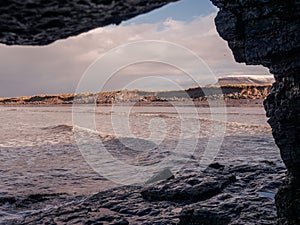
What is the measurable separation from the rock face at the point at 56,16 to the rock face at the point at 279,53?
5.21ft

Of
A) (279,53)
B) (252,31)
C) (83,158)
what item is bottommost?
(83,158)

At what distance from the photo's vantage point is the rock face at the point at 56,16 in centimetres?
222

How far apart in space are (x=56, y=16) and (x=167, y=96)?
7872cm

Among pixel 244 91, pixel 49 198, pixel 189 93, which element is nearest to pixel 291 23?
pixel 49 198

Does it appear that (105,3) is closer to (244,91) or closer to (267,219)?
(267,219)

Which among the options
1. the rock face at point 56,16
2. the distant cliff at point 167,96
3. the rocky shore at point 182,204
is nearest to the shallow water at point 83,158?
the rocky shore at point 182,204

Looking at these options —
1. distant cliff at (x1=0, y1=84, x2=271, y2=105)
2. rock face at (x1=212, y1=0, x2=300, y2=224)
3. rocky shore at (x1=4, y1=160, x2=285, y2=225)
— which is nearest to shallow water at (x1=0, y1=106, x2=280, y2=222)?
rocky shore at (x1=4, y1=160, x2=285, y2=225)

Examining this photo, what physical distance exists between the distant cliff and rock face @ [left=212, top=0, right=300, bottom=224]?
162ft

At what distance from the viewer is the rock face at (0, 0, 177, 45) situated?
2.22m

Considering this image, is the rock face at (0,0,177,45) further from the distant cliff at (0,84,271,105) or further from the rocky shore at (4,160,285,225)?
the distant cliff at (0,84,271,105)

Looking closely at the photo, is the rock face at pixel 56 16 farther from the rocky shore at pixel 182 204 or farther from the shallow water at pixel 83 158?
the shallow water at pixel 83 158

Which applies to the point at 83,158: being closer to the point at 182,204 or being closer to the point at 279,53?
the point at 182,204

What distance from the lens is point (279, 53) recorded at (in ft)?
12.2

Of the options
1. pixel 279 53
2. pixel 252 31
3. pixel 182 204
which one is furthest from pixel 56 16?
pixel 182 204
